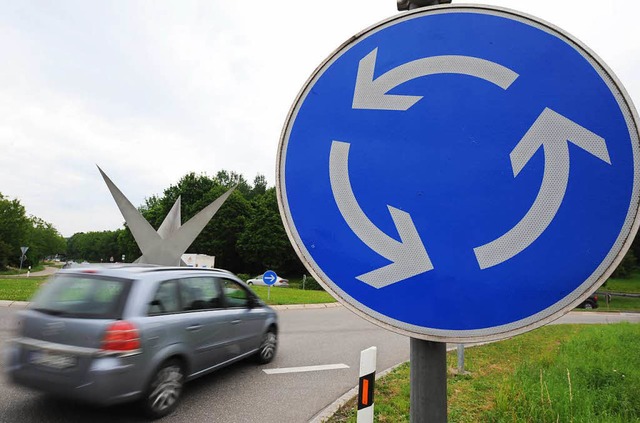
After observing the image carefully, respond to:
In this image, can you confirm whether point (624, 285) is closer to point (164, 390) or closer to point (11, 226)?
point (164, 390)

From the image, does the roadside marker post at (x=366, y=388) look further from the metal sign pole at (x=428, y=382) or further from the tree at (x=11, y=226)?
the tree at (x=11, y=226)

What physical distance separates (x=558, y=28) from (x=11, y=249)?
61.1 metres

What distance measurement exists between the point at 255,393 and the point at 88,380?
225 cm

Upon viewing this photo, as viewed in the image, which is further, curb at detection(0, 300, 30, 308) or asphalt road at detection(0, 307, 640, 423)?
curb at detection(0, 300, 30, 308)

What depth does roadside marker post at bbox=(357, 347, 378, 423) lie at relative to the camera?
4.94 feet

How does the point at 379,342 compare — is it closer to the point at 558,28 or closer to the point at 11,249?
the point at 558,28

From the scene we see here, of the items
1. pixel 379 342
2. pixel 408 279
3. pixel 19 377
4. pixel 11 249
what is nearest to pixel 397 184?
pixel 408 279

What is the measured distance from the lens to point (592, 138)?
84 centimetres

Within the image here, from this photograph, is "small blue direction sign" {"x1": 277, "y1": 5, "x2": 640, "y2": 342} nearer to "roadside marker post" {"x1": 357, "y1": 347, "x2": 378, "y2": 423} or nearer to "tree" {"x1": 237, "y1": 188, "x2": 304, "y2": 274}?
"roadside marker post" {"x1": 357, "y1": 347, "x2": 378, "y2": 423}

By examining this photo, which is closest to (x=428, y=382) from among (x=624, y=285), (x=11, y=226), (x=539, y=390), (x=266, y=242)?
(x=539, y=390)

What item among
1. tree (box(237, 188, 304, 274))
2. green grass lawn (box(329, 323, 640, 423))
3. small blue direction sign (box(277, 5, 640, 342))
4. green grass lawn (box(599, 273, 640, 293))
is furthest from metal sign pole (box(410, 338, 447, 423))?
green grass lawn (box(599, 273, 640, 293))

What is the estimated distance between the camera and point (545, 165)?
2.87ft

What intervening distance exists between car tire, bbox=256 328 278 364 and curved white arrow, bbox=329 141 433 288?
629cm

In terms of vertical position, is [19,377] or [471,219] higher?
[471,219]
